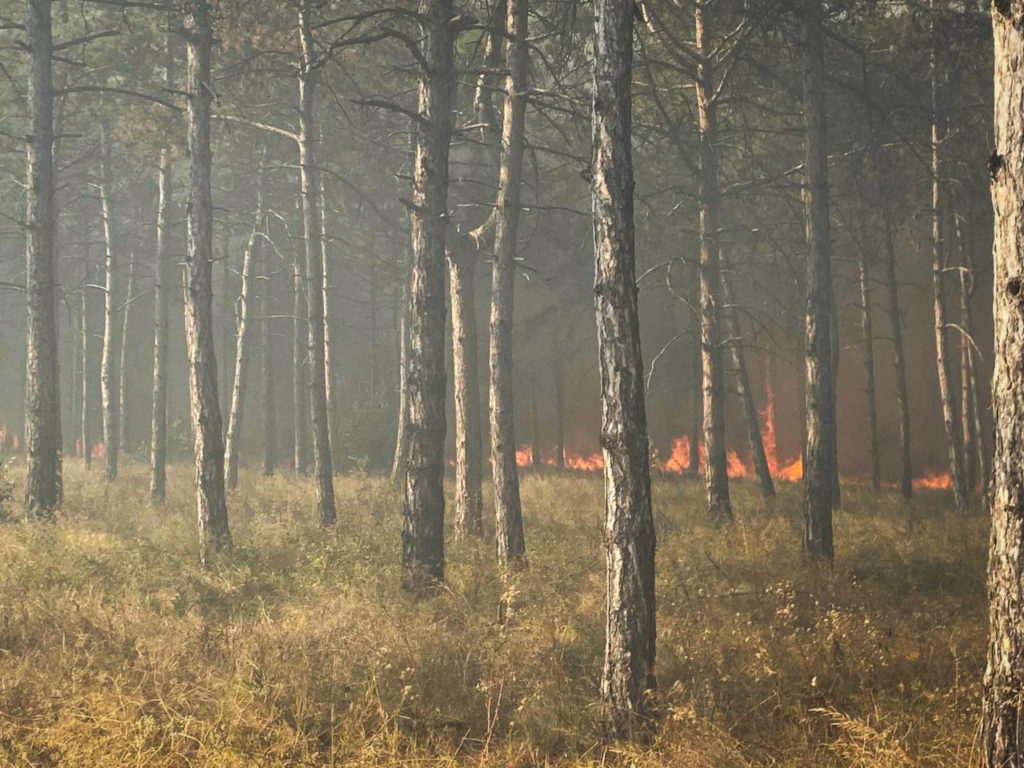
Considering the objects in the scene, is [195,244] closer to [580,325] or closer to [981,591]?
[981,591]

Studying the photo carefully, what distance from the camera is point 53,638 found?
8148 millimetres

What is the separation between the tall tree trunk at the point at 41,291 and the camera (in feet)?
45.9

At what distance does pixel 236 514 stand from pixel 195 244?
5727 mm

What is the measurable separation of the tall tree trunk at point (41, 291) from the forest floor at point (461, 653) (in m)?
1.20

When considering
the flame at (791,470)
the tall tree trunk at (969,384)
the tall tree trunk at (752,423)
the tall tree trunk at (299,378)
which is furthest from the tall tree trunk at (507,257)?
the flame at (791,470)

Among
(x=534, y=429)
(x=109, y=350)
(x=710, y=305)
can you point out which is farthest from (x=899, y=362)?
(x=109, y=350)

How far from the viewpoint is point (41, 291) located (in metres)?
14.2

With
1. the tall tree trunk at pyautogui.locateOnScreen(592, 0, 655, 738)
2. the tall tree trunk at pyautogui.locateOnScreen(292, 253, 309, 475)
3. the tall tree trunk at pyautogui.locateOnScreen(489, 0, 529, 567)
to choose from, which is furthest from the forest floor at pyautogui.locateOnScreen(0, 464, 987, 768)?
the tall tree trunk at pyautogui.locateOnScreen(292, 253, 309, 475)

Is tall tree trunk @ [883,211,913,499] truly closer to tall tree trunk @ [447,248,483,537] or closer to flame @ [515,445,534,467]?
tall tree trunk @ [447,248,483,537]

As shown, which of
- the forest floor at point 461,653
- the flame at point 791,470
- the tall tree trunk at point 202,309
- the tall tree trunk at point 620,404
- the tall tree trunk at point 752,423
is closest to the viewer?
the forest floor at point 461,653

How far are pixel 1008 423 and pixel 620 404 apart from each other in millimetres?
2744

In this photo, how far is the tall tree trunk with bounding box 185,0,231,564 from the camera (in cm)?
1274

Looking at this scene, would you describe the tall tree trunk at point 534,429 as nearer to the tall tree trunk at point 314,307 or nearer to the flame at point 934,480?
the flame at point 934,480

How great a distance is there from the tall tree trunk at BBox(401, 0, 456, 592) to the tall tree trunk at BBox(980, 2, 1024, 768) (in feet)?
22.7
